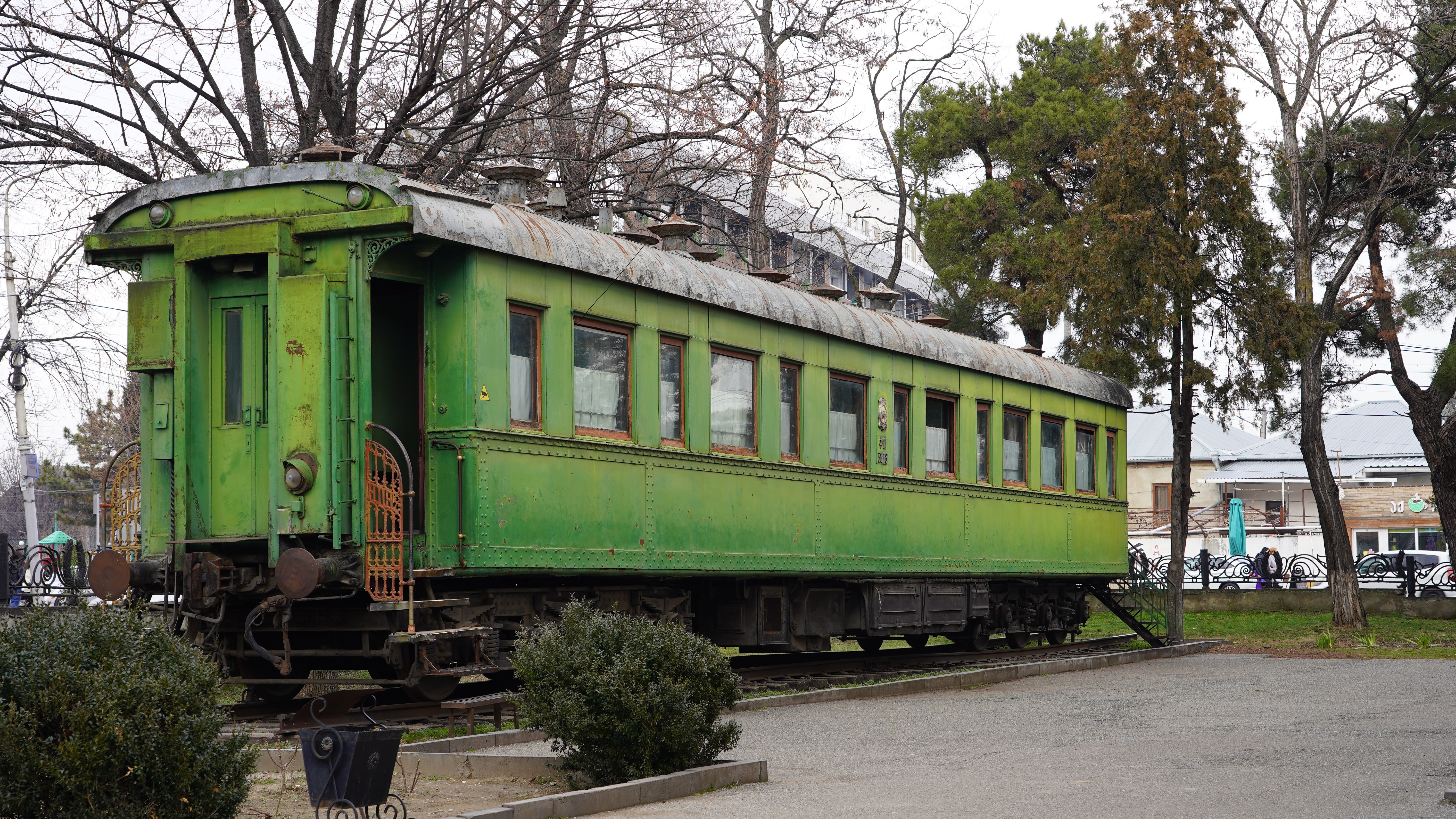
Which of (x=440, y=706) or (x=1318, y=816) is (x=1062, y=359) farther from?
(x=1318, y=816)

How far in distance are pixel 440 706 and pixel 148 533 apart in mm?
2325

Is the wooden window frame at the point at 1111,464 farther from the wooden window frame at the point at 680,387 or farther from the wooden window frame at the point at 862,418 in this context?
the wooden window frame at the point at 680,387

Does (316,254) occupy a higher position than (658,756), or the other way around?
(316,254)

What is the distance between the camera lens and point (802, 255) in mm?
24688

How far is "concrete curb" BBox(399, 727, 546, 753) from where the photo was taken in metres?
8.70

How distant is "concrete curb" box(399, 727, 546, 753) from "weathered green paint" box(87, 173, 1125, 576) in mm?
1196

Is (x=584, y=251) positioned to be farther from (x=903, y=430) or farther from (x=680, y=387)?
(x=903, y=430)

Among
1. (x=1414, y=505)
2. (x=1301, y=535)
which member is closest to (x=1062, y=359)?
(x=1301, y=535)

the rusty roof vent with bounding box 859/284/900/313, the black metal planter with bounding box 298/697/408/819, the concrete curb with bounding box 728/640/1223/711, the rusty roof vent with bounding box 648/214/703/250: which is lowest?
A: the concrete curb with bounding box 728/640/1223/711

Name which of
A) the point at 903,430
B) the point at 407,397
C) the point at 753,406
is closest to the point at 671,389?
the point at 753,406

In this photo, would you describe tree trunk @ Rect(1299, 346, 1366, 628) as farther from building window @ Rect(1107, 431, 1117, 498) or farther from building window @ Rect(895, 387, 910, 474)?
building window @ Rect(895, 387, 910, 474)

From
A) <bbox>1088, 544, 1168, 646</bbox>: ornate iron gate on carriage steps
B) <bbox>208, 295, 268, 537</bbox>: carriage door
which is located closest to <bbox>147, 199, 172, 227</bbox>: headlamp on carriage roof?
<bbox>208, 295, 268, 537</bbox>: carriage door

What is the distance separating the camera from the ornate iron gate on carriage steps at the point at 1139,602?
20.6m

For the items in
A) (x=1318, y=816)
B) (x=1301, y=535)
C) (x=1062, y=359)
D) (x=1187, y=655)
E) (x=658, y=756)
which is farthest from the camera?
(x=1301, y=535)
